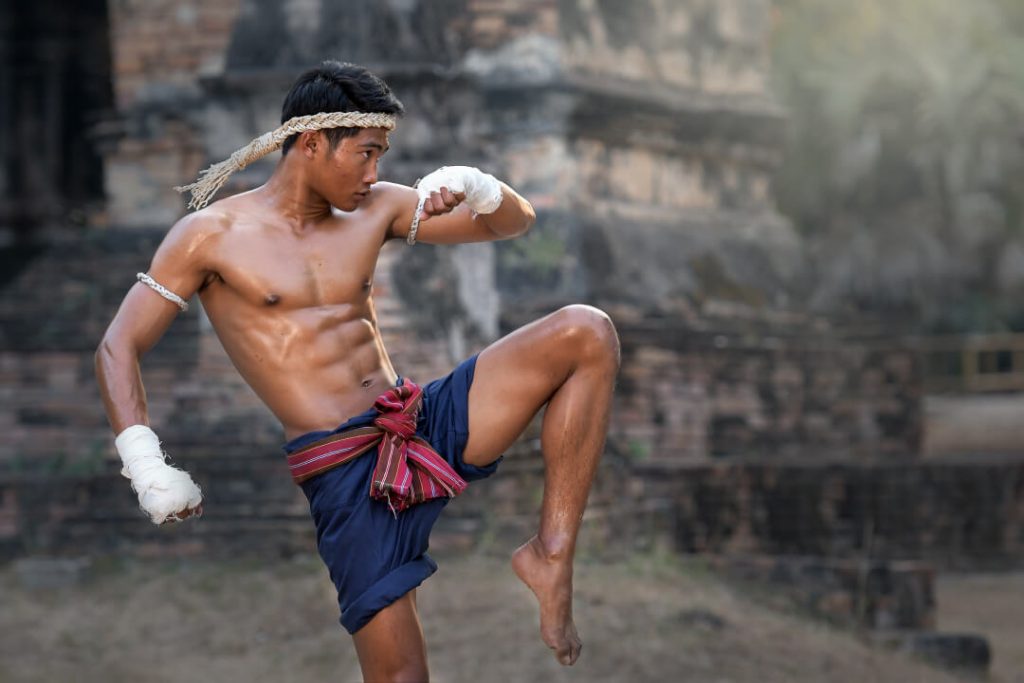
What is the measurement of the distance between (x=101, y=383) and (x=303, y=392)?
1.87 feet

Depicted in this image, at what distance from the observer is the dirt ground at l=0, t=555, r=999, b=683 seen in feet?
24.9

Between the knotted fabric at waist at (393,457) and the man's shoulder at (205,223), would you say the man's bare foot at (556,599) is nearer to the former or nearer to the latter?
the knotted fabric at waist at (393,457)

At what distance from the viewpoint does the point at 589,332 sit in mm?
4754

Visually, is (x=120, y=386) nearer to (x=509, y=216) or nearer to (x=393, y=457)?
(x=393, y=457)

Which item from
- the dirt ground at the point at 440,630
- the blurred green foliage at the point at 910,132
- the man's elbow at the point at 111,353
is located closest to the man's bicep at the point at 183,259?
the man's elbow at the point at 111,353

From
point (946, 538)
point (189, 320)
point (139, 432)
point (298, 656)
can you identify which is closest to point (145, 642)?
point (298, 656)

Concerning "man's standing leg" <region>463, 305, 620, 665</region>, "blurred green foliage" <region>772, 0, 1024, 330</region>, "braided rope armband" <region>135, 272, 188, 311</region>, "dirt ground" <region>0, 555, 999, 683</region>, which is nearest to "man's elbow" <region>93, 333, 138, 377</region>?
"braided rope armband" <region>135, 272, 188, 311</region>

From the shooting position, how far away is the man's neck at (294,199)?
4.96 m

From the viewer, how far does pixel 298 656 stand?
7.69m

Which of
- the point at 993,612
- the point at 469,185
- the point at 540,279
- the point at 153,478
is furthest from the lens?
the point at 993,612

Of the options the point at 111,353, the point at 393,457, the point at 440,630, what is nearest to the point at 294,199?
the point at 111,353

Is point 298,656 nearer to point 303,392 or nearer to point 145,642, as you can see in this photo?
point 145,642

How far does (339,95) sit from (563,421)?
1.12 meters

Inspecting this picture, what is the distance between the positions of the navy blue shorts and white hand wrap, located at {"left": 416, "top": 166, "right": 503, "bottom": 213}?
1.66 ft
